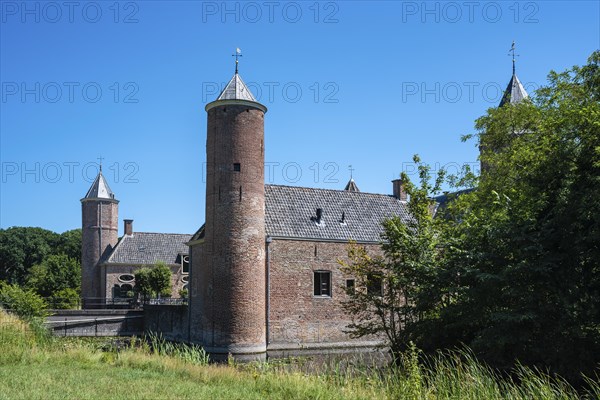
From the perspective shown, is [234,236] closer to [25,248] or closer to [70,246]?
[70,246]

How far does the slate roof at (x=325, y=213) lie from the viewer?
86.2ft

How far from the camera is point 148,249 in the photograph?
46.8m

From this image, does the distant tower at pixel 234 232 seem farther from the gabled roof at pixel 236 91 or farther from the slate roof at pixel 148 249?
the slate roof at pixel 148 249

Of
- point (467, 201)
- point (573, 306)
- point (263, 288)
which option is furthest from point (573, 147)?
point (263, 288)

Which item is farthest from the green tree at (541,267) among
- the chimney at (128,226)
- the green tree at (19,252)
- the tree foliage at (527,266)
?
the green tree at (19,252)

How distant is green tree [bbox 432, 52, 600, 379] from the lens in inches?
459

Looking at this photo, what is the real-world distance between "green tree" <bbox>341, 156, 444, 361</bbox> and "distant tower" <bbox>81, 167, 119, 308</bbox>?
31.2 metres

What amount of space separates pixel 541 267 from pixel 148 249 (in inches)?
1532

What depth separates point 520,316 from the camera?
11797 mm

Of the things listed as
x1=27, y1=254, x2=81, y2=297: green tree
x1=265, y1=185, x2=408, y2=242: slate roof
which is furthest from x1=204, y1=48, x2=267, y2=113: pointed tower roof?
x1=27, y1=254, x2=81, y2=297: green tree

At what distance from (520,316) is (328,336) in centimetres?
1488

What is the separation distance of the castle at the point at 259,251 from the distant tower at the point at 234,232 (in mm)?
41

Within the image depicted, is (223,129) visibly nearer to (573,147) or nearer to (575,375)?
(573,147)

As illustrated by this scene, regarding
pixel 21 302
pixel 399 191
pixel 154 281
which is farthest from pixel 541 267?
pixel 154 281
